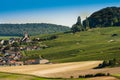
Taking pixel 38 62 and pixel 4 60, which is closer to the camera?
pixel 38 62

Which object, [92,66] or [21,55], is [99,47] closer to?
[21,55]

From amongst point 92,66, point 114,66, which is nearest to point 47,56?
point 92,66

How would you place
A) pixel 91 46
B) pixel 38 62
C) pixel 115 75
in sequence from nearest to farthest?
pixel 115 75 → pixel 38 62 → pixel 91 46

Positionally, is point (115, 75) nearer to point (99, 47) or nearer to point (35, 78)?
point (35, 78)

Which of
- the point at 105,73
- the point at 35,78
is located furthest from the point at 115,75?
the point at 35,78

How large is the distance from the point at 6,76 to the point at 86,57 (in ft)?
193

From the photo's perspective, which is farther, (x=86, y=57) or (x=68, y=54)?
(x=68, y=54)

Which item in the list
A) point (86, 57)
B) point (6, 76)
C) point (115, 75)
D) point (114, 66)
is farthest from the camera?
point (86, 57)

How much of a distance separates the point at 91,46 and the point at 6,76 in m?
97.4

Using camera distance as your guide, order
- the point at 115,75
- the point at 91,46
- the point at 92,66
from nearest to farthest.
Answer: the point at 115,75, the point at 92,66, the point at 91,46

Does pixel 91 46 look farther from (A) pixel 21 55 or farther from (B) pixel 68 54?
(A) pixel 21 55

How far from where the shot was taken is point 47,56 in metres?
175

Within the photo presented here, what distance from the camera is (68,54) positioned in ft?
570

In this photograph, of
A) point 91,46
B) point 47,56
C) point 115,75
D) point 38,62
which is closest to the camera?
point 115,75
